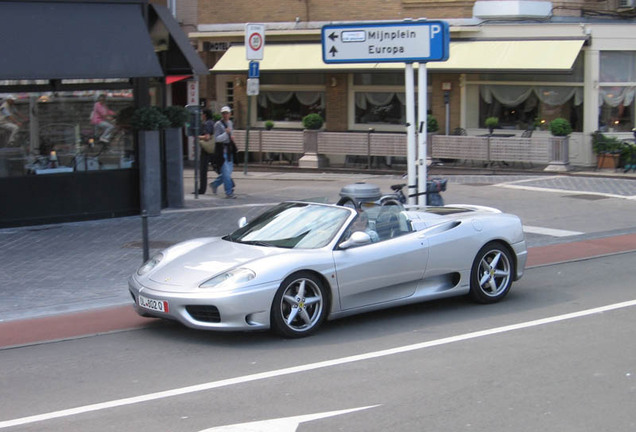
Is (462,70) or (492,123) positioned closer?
(492,123)

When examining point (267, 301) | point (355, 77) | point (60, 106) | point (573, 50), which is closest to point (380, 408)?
point (267, 301)

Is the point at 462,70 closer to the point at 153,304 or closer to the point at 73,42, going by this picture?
the point at 73,42

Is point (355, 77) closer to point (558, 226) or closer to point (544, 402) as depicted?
point (558, 226)

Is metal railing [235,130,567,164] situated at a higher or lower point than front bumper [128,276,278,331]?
higher

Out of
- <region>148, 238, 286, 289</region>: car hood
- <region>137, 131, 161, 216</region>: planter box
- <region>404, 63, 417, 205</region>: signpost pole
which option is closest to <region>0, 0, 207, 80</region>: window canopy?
<region>137, 131, 161, 216</region>: planter box

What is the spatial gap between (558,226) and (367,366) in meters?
9.02

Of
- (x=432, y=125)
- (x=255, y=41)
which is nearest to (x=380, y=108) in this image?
(x=432, y=125)

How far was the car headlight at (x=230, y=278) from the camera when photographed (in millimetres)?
8125

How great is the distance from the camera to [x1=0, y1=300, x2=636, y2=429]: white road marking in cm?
636

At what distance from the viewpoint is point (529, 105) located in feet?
86.3

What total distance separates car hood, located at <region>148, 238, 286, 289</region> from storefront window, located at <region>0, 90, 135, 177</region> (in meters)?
7.32

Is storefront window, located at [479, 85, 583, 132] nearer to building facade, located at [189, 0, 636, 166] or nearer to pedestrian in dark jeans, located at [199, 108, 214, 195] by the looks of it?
building facade, located at [189, 0, 636, 166]

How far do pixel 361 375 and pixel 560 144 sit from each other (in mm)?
18087

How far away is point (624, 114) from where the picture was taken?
999 inches
